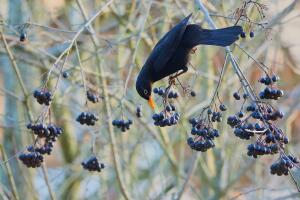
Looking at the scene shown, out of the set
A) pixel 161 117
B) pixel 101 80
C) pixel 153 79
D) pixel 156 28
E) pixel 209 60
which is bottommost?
pixel 161 117

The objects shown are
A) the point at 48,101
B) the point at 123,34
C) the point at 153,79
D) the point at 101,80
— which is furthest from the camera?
the point at 123,34

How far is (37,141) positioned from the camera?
2711 millimetres

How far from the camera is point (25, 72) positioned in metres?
5.21

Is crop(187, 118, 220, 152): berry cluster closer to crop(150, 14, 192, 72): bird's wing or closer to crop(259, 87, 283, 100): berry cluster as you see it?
crop(259, 87, 283, 100): berry cluster

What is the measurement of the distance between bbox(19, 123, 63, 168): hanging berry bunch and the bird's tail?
64cm

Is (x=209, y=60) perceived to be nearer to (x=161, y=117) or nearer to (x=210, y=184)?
(x=210, y=184)

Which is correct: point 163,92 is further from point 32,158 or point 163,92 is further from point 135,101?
point 135,101

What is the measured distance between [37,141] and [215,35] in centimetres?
80

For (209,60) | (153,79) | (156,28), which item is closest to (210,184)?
(209,60)

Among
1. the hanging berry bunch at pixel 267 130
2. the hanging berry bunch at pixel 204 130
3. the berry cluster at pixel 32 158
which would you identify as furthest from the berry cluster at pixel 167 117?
the berry cluster at pixel 32 158

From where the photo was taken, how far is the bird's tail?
2.45 m

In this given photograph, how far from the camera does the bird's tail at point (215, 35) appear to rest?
245cm

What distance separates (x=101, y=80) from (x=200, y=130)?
1.77m

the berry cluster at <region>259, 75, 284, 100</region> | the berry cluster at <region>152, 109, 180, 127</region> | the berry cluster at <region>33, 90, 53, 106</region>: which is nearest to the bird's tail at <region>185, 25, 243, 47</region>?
the berry cluster at <region>259, 75, 284, 100</region>
